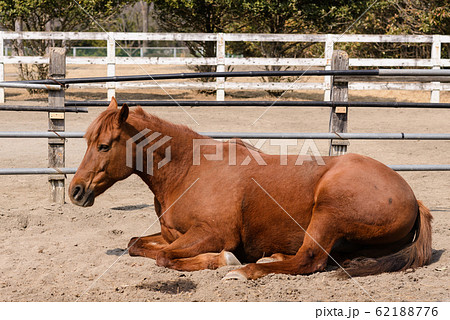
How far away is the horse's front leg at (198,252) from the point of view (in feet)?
12.7

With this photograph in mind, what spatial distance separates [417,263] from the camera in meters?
3.96

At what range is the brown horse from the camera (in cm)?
384

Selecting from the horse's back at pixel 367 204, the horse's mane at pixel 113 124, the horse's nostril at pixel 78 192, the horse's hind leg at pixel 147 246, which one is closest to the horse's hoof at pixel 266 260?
the horse's back at pixel 367 204

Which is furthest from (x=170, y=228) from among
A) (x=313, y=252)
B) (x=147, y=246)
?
(x=313, y=252)

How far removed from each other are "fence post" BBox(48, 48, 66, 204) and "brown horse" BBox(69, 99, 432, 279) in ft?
6.40

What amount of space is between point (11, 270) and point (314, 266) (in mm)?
2098

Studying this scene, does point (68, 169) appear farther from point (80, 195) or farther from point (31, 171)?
point (80, 195)

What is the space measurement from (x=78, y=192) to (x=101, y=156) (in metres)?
0.30

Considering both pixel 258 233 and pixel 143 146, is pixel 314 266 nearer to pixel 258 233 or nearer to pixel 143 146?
pixel 258 233

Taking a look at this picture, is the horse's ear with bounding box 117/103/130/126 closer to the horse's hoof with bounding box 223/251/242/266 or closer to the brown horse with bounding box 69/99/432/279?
the brown horse with bounding box 69/99/432/279

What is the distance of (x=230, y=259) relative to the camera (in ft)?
12.7

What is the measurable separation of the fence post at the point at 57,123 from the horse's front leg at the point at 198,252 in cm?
233

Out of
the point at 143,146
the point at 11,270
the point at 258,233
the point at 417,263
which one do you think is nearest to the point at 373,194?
the point at 417,263

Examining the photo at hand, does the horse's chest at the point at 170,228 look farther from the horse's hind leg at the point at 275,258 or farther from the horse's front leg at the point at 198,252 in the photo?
the horse's hind leg at the point at 275,258
